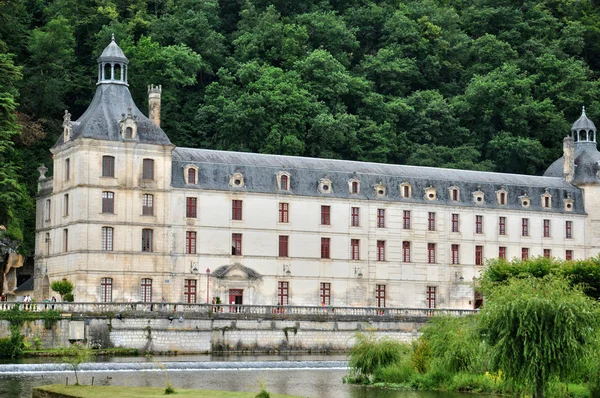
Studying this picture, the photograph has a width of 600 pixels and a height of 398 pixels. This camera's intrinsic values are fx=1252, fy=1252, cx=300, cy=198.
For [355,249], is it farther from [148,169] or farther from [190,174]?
[148,169]

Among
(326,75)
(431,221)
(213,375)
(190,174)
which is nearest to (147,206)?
(190,174)

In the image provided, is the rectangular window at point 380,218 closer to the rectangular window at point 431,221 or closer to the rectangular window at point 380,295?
the rectangular window at point 431,221

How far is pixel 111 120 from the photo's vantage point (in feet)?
213

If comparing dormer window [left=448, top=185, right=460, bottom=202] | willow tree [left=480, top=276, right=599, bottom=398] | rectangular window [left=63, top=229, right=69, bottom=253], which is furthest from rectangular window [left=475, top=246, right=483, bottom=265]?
willow tree [left=480, top=276, right=599, bottom=398]

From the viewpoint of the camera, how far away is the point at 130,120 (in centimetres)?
6450

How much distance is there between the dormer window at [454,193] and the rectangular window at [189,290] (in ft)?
54.6

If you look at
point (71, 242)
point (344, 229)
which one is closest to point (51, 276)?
point (71, 242)

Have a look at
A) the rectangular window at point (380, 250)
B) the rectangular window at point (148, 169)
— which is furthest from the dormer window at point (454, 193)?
the rectangular window at point (148, 169)

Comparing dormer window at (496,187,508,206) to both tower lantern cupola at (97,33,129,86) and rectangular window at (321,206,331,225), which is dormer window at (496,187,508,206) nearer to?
rectangular window at (321,206,331,225)

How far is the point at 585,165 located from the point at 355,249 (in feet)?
55.1

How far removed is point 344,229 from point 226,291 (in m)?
8.12

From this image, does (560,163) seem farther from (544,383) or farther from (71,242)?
(544,383)

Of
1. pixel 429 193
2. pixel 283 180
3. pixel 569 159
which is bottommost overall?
pixel 429 193

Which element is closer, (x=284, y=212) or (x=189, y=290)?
(x=189, y=290)
